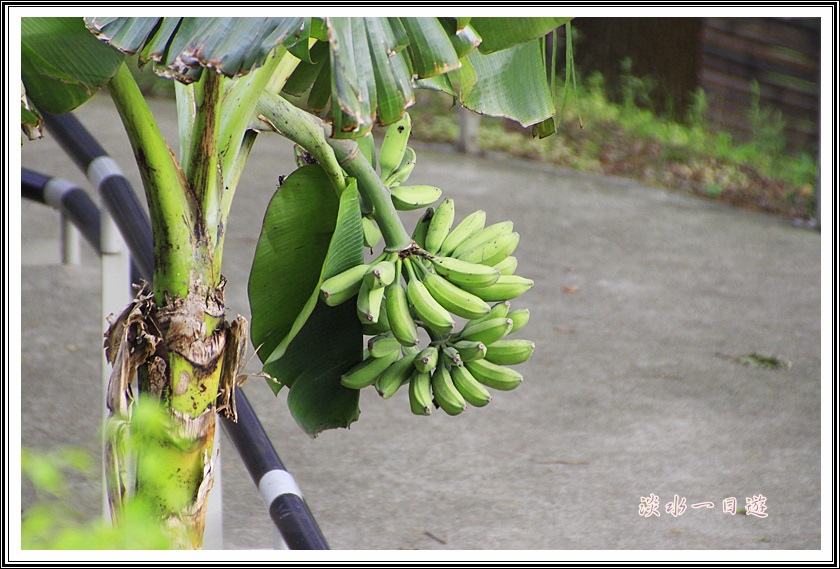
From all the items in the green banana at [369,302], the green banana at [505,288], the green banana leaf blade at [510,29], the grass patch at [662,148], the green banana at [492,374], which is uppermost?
the green banana leaf blade at [510,29]

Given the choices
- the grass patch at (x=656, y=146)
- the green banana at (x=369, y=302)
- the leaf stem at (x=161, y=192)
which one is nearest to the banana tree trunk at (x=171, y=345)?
the leaf stem at (x=161, y=192)

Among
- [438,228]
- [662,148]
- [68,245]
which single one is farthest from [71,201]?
[662,148]

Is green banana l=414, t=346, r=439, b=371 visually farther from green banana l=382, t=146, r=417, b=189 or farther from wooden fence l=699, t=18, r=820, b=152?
wooden fence l=699, t=18, r=820, b=152

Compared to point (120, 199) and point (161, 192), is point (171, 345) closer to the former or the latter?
point (161, 192)

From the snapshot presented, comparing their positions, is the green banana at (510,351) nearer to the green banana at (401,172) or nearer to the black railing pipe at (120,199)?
the green banana at (401,172)

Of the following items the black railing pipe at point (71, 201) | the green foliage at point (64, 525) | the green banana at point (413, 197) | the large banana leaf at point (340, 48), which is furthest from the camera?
the black railing pipe at point (71, 201)

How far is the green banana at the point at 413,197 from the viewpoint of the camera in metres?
0.89

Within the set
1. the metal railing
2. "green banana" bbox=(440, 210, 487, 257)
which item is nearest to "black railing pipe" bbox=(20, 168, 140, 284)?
the metal railing

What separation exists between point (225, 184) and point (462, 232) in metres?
0.24

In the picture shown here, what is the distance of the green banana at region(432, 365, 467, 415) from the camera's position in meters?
0.79

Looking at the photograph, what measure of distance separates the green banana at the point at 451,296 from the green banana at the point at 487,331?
4 centimetres

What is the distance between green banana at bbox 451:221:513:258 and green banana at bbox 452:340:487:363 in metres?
0.09

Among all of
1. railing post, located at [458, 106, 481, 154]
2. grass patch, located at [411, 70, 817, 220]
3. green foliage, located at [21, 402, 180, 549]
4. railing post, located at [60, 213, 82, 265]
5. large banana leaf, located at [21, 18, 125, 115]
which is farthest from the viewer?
railing post, located at [458, 106, 481, 154]

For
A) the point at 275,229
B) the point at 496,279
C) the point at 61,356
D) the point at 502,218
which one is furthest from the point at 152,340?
the point at 502,218
